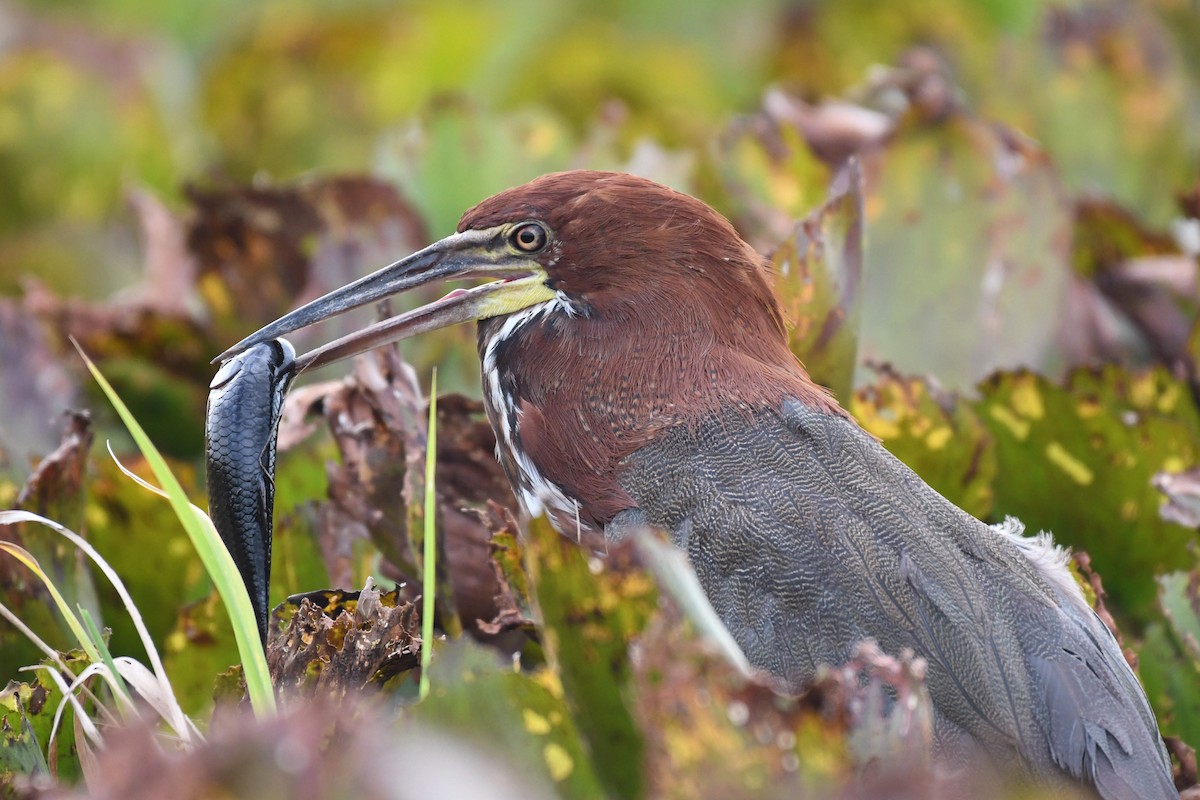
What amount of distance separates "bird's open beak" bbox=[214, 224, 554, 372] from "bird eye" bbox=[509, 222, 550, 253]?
0.01 meters

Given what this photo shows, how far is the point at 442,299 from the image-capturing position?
87.1 inches

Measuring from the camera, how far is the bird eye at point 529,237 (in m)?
2.19

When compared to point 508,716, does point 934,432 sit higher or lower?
lower

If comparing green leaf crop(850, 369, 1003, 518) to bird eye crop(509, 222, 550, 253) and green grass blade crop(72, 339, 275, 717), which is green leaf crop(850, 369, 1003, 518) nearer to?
bird eye crop(509, 222, 550, 253)

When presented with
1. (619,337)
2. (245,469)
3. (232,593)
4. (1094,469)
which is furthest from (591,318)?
(1094,469)

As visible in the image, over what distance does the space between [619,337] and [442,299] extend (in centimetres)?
27

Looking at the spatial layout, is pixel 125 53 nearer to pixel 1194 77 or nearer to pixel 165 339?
pixel 165 339

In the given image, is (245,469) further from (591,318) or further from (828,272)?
(828,272)

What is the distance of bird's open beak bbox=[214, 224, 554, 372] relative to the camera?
213 cm

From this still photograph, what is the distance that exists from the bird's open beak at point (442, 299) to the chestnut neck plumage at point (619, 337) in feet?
0.09

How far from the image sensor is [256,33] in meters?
5.27

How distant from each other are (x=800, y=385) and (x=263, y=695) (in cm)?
94

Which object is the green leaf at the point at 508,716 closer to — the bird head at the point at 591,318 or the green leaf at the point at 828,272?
the bird head at the point at 591,318

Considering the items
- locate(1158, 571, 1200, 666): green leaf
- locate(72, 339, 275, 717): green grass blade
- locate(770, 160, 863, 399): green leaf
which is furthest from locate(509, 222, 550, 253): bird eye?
locate(1158, 571, 1200, 666): green leaf
